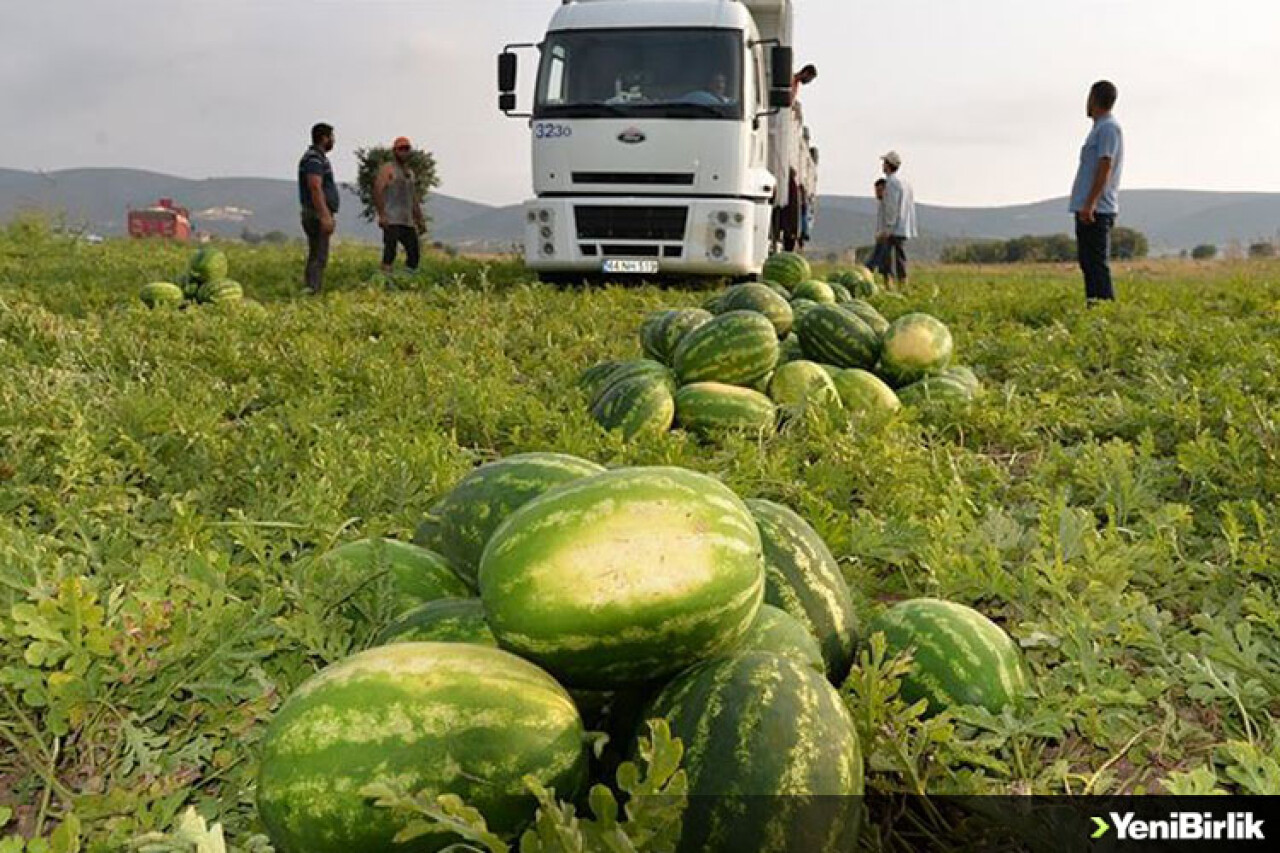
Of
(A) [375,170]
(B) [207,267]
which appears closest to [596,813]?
(B) [207,267]

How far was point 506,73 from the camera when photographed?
12.1 m

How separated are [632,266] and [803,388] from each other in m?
7.23

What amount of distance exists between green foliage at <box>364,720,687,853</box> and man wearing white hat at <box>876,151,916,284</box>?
1457 cm

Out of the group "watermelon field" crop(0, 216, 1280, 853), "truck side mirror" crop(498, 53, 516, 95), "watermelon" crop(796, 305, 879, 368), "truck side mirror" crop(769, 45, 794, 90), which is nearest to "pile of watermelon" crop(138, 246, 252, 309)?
"watermelon field" crop(0, 216, 1280, 853)

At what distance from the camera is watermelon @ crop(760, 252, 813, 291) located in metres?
10.2

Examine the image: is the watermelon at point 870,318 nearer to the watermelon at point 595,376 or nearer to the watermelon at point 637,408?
the watermelon at point 595,376

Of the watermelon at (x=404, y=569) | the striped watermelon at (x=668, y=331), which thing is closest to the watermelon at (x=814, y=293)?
the striped watermelon at (x=668, y=331)

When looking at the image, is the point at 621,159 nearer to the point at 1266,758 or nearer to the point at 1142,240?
the point at 1266,758

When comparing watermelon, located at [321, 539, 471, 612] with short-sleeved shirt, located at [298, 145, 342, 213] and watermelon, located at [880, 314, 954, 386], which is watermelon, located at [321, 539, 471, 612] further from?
short-sleeved shirt, located at [298, 145, 342, 213]

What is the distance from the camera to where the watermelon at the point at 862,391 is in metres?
5.05

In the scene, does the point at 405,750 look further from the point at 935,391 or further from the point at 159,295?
the point at 159,295

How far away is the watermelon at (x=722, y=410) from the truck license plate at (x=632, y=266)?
7.21 meters

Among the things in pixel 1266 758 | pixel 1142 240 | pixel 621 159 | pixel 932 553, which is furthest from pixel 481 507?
pixel 1142 240

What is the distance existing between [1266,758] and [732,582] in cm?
127
